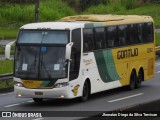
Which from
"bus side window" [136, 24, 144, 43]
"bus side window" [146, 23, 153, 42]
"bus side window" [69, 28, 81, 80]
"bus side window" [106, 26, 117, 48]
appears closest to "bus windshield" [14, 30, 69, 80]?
"bus side window" [69, 28, 81, 80]

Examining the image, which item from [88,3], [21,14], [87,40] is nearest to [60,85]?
[87,40]

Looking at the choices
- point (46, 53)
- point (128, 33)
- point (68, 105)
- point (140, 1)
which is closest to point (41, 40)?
point (46, 53)

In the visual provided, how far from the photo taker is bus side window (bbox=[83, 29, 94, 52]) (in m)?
23.0

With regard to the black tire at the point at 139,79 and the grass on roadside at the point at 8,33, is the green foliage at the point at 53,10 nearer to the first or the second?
the grass on roadside at the point at 8,33

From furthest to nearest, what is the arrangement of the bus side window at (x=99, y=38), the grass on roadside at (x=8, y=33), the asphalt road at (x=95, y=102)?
the grass on roadside at (x=8, y=33)
the bus side window at (x=99, y=38)
the asphalt road at (x=95, y=102)

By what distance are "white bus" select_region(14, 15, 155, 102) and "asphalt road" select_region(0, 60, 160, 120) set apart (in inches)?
14.8

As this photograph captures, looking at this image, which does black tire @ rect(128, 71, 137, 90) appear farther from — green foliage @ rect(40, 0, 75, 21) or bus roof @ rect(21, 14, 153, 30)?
green foliage @ rect(40, 0, 75, 21)

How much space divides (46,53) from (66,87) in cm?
129

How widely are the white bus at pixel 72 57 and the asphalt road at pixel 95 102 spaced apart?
38cm

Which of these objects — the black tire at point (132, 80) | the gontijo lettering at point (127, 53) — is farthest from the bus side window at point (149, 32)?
the black tire at point (132, 80)

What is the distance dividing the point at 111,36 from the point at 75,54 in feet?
11.5

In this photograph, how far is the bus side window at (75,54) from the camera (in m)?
22.0

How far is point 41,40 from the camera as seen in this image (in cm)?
2212

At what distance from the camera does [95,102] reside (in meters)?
23.2
